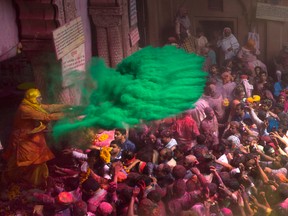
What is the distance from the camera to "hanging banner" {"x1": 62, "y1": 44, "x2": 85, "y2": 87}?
6301mm

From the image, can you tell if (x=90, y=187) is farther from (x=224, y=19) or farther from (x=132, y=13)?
(x=224, y=19)

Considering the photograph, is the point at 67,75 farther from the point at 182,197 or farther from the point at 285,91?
the point at 285,91

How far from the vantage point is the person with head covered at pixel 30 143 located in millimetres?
5473

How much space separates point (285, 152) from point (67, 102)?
9.74 ft

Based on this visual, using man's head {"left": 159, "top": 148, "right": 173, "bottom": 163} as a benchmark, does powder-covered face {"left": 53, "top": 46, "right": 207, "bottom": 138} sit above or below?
above

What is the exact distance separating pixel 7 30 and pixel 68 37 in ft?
2.59

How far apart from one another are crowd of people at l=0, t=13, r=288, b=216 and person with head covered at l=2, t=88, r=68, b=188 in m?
0.01

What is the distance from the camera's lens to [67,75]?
20.8ft

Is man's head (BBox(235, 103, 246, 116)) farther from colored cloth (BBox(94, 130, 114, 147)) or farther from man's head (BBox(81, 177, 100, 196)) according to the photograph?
man's head (BBox(81, 177, 100, 196))

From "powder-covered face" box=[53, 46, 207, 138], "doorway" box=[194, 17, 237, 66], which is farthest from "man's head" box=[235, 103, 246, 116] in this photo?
"doorway" box=[194, 17, 237, 66]

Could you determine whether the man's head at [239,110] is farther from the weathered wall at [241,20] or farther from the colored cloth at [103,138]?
the weathered wall at [241,20]

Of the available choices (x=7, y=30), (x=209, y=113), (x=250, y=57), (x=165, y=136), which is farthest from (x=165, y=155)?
(x=250, y=57)

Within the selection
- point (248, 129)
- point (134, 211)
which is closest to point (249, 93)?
point (248, 129)

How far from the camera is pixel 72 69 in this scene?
641cm
